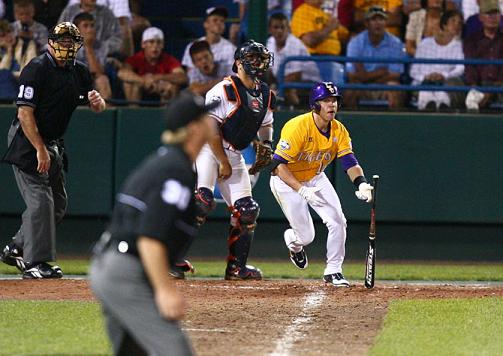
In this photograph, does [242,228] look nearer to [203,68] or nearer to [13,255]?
[13,255]

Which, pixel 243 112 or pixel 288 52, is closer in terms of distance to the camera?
pixel 243 112

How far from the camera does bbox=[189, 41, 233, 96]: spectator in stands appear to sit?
13.2 metres

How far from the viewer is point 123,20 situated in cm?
1338

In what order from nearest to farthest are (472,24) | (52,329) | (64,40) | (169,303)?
(169,303) < (52,329) < (64,40) < (472,24)

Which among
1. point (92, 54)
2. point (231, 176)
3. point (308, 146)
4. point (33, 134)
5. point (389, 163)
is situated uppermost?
point (92, 54)

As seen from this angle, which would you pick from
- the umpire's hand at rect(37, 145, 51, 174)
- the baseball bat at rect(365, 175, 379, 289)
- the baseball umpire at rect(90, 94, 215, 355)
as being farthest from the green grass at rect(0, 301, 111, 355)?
the baseball bat at rect(365, 175, 379, 289)

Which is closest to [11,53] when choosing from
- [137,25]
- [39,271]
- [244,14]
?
[137,25]

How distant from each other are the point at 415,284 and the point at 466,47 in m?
3.93

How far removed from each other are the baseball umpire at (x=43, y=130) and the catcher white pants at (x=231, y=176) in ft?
3.67

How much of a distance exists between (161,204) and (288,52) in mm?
8881

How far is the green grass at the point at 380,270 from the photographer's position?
11.6 m

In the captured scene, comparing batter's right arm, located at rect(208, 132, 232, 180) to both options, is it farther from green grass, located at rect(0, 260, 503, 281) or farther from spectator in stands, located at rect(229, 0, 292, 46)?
spectator in stands, located at rect(229, 0, 292, 46)

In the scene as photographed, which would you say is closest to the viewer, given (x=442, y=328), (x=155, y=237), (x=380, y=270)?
(x=155, y=237)

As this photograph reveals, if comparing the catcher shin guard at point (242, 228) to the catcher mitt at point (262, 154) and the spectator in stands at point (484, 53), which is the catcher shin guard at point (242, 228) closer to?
the catcher mitt at point (262, 154)
